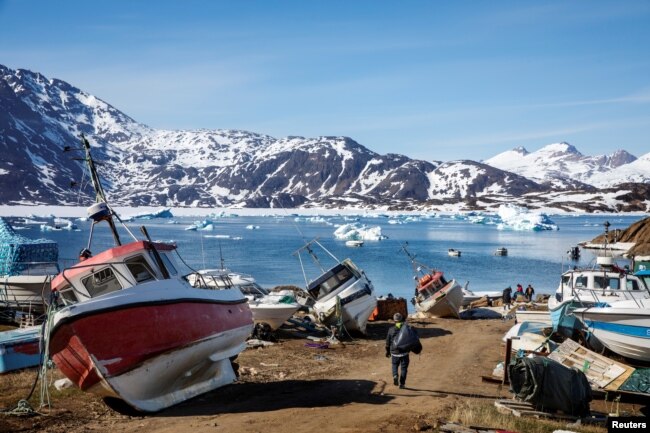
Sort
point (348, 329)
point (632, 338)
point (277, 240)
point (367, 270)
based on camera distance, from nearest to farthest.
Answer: point (632, 338), point (348, 329), point (367, 270), point (277, 240)

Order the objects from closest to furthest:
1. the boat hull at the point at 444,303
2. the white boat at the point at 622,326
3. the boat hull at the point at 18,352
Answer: the boat hull at the point at 18,352 → the white boat at the point at 622,326 → the boat hull at the point at 444,303

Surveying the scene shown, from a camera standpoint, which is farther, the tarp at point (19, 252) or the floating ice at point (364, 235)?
the floating ice at point (364, 235)

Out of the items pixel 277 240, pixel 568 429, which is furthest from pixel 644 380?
pixel 277 240

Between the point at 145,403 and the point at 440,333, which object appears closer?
the point at 145,403

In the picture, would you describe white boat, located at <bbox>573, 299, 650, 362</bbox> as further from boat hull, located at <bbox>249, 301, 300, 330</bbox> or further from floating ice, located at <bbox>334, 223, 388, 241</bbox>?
floating ice, located at <bbox>334, 223, 388, 241</bbox>

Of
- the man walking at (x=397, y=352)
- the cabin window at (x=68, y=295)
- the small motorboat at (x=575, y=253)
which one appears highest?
the cabin window at (x=68, y=295)

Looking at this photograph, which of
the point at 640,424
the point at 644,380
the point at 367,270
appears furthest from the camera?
the point at 367,270

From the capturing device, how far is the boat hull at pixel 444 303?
31.3 metres

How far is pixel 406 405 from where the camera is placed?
46.4ft

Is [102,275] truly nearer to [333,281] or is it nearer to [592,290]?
[333,281]

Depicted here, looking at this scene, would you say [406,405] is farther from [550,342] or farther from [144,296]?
[550,342]

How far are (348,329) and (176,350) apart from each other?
11987 millimetres

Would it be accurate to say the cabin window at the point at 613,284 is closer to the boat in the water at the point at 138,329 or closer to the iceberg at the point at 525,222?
the boat in the water at the point at 138,329

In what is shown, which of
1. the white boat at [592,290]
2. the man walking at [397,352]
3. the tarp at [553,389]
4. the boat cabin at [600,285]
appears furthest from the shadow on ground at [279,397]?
the boat cabin at [600,285]
